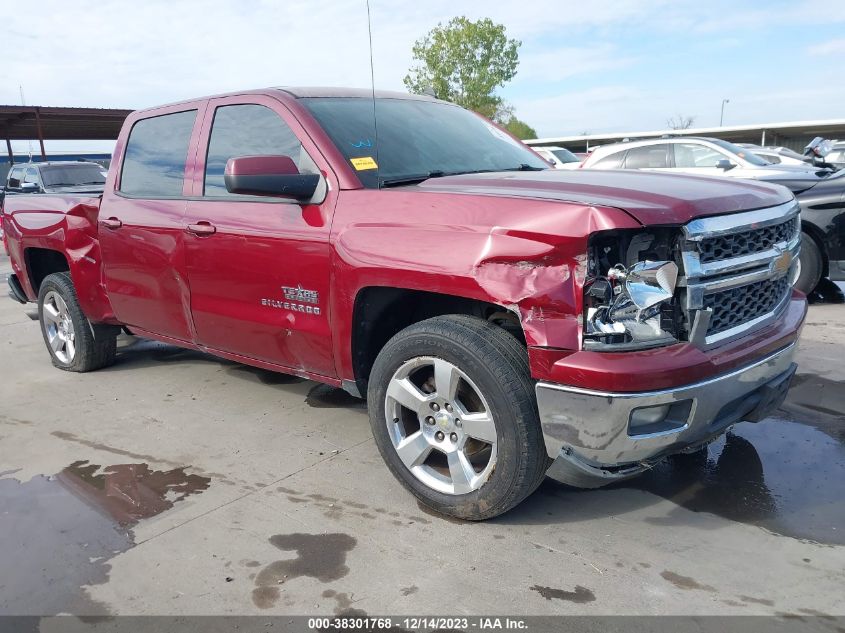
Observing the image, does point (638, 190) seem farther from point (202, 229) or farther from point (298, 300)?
point (202, 229)

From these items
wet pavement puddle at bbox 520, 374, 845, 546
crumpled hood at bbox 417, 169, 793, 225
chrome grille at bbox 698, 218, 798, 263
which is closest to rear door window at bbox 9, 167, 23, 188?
crumpled hood at bbox 417, 169, 793, 225

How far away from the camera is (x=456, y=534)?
2.93m

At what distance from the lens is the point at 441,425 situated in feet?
9.84

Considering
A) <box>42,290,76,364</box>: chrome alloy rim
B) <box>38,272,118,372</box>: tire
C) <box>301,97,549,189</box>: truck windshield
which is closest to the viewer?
<box>301,97,549,189</box>: truck windshield

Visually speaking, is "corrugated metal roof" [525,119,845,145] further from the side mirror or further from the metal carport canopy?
the side mirror

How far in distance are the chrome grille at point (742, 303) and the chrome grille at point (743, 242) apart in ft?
0.46

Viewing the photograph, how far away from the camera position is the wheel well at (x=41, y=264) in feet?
→ 19.1

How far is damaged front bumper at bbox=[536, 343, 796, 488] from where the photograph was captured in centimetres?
246

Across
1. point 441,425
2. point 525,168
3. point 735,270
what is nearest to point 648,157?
point 525,168

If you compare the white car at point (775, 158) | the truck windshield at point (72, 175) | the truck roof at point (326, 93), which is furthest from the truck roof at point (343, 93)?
the truck windshield at point (72, 175)

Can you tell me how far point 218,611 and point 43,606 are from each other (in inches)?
25.9

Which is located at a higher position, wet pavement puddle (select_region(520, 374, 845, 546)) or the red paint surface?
the red paint surface

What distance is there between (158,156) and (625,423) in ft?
11.3

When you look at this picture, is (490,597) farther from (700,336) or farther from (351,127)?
(351,127)
